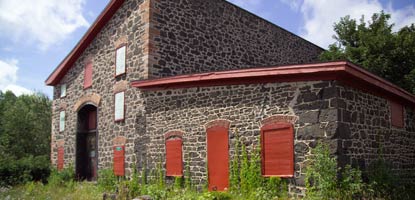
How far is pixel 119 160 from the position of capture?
15.5 metres

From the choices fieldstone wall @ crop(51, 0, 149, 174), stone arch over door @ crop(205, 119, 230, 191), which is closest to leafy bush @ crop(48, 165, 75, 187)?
fieldstone wall @ crop(51, 0, 149, 174)

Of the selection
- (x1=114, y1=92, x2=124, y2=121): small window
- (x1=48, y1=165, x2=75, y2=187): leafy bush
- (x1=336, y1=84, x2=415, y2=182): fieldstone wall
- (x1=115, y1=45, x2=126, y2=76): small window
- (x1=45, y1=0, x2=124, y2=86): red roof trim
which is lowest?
(x1=48, y1=165, x2=75, y2=187): leafy bush

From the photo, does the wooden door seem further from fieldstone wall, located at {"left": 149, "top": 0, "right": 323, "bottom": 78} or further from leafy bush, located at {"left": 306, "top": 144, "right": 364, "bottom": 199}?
leafy bush, located at {"left": 306, "top": 144, "right": 364, "bottom": 199}

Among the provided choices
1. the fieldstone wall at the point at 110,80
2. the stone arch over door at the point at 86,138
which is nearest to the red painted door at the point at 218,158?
the fieldstone wall at the point at 110,80

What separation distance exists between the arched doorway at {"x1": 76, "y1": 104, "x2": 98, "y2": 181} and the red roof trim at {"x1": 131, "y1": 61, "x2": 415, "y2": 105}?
21.9ft

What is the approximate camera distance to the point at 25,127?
Result: 31281 millimetres

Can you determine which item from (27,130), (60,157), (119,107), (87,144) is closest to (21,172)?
(60,157)

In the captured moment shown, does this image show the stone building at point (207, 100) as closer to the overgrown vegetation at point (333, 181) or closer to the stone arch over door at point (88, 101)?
the stone arch over door at point (88, 101)

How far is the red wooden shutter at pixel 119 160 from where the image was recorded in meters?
15.3

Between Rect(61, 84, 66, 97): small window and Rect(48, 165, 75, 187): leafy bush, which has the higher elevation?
Answer: Rect(61, 84, 66, 97): small window

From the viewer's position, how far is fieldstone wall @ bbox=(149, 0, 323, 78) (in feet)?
49.2

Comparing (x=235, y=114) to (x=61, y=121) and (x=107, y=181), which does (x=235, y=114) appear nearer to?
(x=107, y=181)

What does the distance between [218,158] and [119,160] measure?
520 centimetres

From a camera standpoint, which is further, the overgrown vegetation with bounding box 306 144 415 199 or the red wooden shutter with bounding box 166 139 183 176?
the red wooden shutter with bounding box 166 139 183 176
